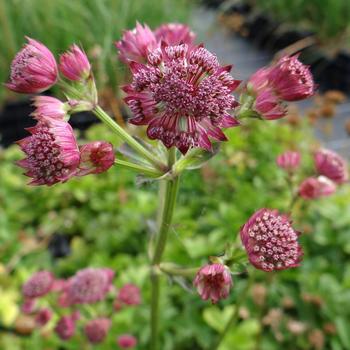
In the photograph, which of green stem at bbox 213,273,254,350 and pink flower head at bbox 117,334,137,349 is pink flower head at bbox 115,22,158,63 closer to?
green stem at bbox 213,273,254,350

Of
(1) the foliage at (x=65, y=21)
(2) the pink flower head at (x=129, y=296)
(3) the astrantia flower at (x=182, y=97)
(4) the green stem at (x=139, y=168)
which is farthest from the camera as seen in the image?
(1) the foliage at (x=65, y=21)

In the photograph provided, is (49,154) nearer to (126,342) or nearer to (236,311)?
(236,311)

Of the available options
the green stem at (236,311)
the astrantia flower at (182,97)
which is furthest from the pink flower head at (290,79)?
the green stem at (236,311)

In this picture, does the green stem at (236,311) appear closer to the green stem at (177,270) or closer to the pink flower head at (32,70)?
the green stem at (177,270)

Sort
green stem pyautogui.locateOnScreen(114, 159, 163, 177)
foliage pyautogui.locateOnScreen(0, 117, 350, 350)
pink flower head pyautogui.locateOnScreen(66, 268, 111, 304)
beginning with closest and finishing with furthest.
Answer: green stem pyautogui.locateOnScreen(114, 159, 163, 177)
pink flower head pyautogui.locateOnScreen(66, 268, 111, 304)
foliage pyautogui.locateOnScreen(0, 117, 350, 350)

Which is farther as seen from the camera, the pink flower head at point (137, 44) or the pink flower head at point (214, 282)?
the pink flower head at point (137, 44)

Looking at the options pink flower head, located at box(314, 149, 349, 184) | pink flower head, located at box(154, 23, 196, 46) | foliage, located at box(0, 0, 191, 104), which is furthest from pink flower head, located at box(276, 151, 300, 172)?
foliage, located at box(0, 0, 191, 104)

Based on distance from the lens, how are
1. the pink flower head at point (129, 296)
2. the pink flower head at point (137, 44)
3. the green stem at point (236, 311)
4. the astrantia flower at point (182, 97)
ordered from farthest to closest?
the pink flower head at point (129, 296)
the green stem at point (236, 311)
the pink flower head at point (137, 44)
the astrantia flower at point (182, 97)

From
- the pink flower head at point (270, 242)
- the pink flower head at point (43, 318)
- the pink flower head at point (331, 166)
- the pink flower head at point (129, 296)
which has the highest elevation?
the pink flower head at point (331, 166)

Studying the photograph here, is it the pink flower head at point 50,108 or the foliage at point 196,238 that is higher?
the pink flower head at point 50,108

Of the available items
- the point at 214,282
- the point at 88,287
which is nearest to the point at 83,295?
the point at 88,287
